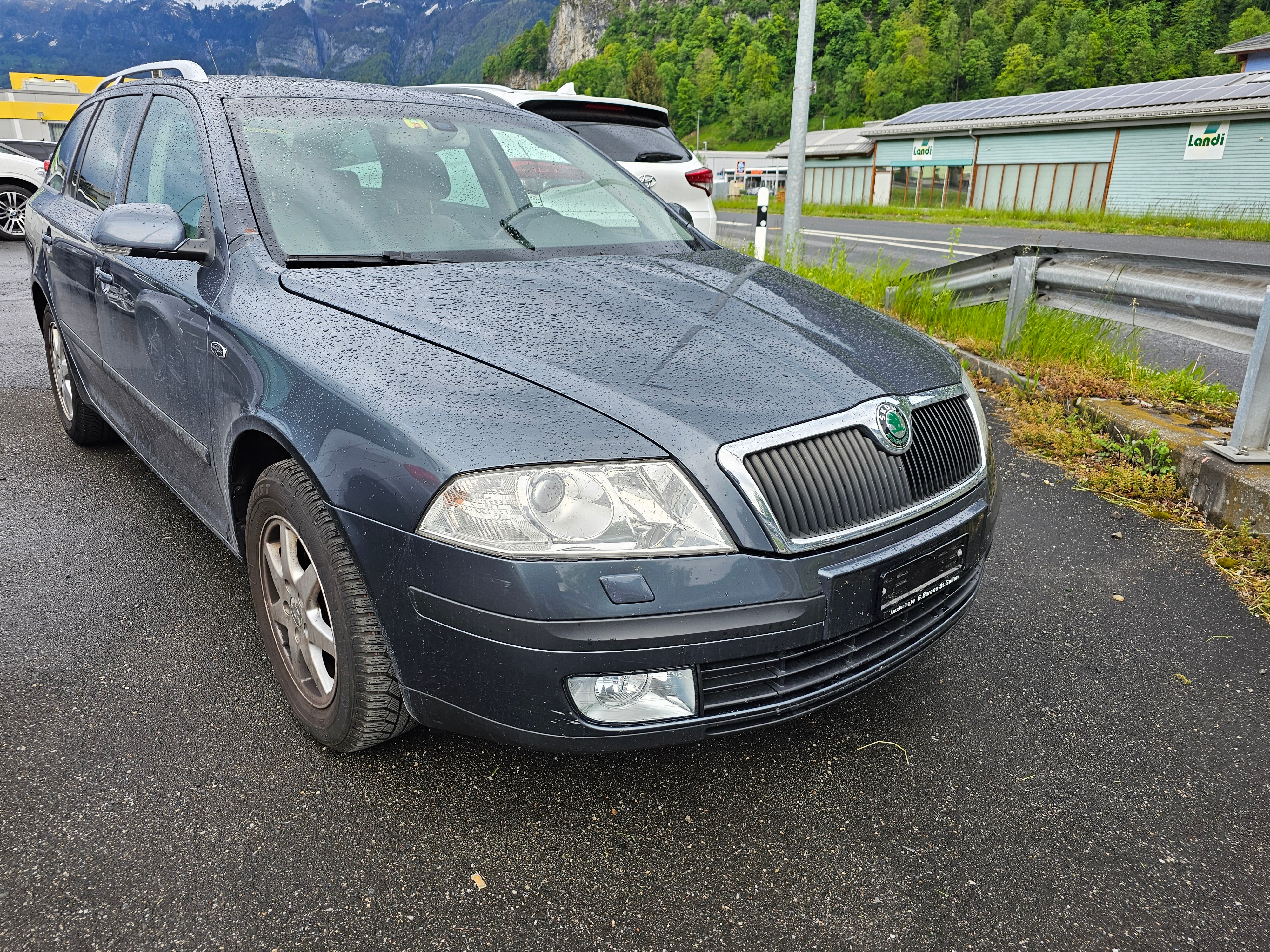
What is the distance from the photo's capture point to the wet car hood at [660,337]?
1.89m

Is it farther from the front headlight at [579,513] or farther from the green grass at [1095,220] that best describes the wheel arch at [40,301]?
the green grass at [1095,220]

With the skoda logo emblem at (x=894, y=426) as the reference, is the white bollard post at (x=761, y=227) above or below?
below

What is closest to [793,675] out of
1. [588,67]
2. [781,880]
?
[781,880]

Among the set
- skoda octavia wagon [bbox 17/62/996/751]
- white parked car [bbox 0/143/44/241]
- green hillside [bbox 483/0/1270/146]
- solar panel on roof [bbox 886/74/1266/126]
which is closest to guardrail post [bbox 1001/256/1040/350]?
skoda octavia wagon [bbox 17/62/996/751]

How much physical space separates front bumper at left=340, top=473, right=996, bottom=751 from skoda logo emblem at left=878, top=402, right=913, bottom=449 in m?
0.20

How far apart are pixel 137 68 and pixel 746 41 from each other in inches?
5518

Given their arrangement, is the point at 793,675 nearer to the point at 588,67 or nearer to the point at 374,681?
the point at 374,681

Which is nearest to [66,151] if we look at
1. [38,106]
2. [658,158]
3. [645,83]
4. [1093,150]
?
[658,158]

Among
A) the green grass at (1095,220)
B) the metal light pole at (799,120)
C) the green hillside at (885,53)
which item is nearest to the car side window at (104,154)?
the metal light pole at (799,120)

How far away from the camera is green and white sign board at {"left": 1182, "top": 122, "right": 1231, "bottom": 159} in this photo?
34.6 meters

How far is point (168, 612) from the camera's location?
115 inches

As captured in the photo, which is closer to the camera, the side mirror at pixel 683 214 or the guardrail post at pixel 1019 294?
the side mirror at pixel 683 214

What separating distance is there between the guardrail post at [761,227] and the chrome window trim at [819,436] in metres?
6.64

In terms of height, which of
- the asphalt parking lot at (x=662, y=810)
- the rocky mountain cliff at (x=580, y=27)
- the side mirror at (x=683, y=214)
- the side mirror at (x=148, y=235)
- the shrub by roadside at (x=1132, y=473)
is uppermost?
the rocky mountain cliff at (x=580, y=27)
